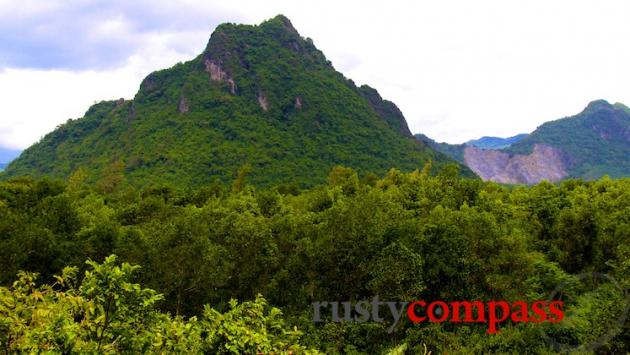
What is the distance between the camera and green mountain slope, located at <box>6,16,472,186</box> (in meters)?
102

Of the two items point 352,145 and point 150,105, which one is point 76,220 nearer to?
point 352,145

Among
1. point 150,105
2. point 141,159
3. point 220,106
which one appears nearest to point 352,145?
point 220,106

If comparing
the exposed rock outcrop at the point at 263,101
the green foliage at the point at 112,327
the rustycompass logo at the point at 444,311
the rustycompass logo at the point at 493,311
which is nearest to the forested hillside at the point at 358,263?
the rustycompass logo at the point at 493,311

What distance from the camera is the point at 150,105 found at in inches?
5379

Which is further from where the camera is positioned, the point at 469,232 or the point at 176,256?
the point at 469,232

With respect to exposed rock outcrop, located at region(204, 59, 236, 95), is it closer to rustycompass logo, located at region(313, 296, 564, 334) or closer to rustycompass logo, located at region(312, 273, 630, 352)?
rustycompass logo, located at region(313, 296, 564, 334)

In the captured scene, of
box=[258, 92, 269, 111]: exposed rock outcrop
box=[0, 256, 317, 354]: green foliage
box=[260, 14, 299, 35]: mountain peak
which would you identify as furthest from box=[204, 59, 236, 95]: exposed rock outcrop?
box=[0, 256, 317, 354]: green foliage

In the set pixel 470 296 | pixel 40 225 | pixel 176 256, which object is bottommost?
pixel 470 296

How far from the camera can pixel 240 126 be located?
120312mm

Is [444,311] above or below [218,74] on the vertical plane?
below

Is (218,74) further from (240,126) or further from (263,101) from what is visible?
(240,126)

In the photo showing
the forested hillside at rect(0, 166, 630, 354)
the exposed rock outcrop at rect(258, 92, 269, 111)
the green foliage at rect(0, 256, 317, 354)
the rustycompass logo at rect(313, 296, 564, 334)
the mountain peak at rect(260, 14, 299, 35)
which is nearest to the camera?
the green foliage at rect(0, 256, 317, 354)

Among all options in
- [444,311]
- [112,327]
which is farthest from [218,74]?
[112,327]

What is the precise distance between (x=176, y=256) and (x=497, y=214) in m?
21.7
